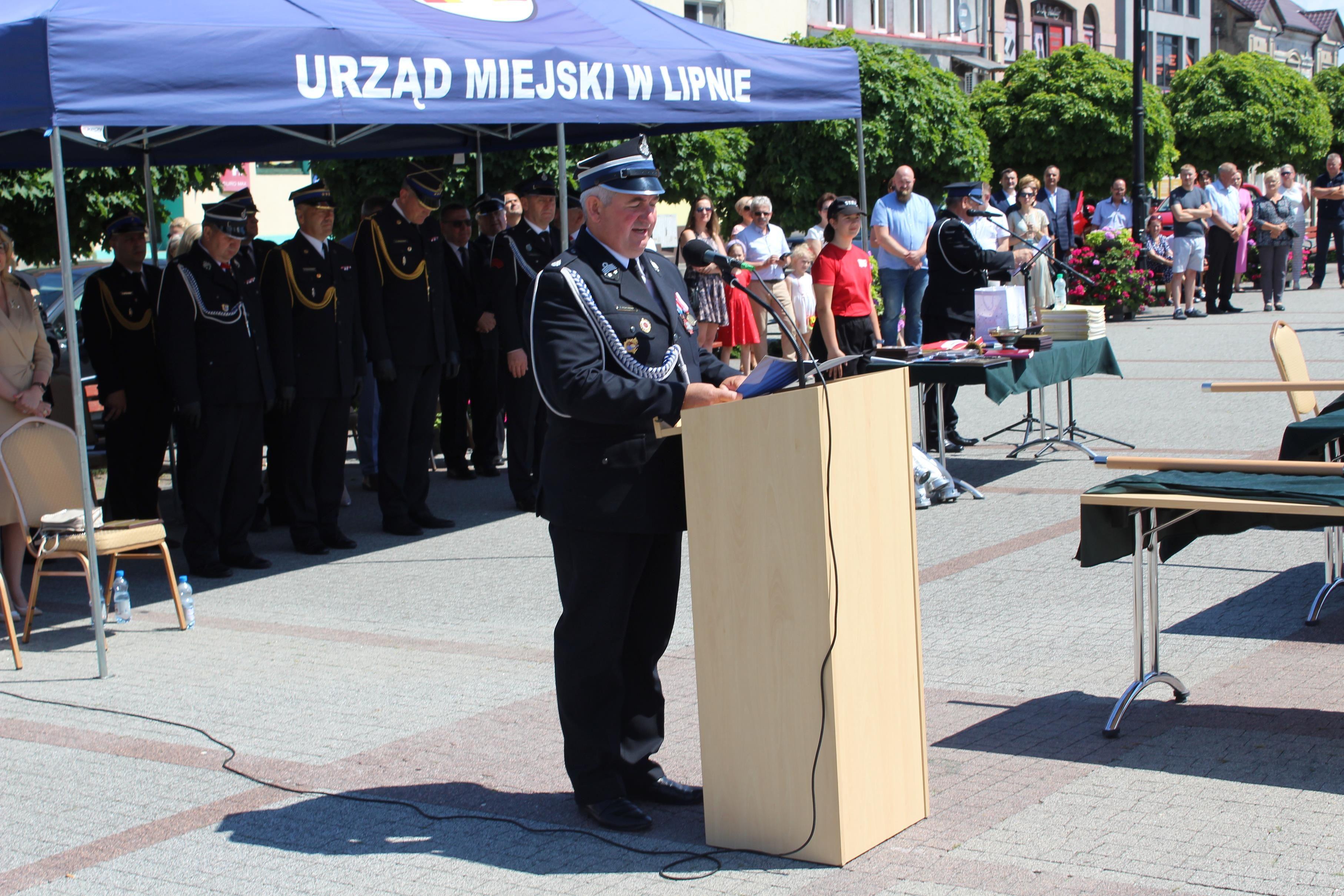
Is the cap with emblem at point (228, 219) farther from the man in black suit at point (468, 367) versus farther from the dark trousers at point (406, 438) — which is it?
the man in black suit at point (468, 367)

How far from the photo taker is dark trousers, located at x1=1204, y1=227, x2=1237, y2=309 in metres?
21.2

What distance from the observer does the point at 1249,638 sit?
→ 6.09 meters

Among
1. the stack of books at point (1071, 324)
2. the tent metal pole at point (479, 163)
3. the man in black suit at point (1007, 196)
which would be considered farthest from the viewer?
the man in black suit at point (1007, 196)

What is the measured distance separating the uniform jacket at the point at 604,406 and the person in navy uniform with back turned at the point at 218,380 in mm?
4656

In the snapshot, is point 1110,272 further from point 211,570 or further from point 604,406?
point 604,406

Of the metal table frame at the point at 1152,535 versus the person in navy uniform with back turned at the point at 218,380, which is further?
the person in navy uniform with back turned at the point at 218,380

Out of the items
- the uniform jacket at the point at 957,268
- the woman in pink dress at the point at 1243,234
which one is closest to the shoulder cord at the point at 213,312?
the uniform jacket at the point at 957,268

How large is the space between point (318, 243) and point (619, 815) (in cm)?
563

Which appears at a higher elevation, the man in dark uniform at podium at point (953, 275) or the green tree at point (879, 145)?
the green tree at point (879, 145)

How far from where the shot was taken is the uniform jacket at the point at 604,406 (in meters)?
4.16

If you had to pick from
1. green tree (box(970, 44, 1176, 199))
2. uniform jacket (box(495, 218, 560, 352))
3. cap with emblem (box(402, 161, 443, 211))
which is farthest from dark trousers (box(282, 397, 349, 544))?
green tree (box(970, 44, 1176, 199))

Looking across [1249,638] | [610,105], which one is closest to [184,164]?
[610,105]

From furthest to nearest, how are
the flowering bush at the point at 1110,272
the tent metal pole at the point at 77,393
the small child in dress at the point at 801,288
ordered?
the flowering bush at the point at 1110,272 < the small child in dress at the point at 801,288 < the tent metal pole at the point at 77,393

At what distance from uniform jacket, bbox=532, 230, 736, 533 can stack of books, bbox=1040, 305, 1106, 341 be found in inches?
259
